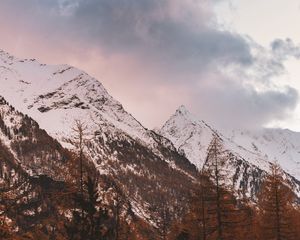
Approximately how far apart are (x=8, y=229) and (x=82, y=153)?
16.9 meters

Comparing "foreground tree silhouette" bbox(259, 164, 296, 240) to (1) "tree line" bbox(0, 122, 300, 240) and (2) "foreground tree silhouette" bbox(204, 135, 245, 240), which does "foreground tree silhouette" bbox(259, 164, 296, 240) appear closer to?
(1) "tree line" bbox(0, 122, 300, 240)

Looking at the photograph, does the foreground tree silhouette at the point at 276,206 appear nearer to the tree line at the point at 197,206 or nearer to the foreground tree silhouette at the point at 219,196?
the tree line at the point at 197,206

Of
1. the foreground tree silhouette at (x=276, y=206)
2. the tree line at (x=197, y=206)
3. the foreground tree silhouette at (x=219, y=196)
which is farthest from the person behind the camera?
the foreground tree silhouette at (x=276, y=206)

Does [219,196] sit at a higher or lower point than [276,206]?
lower

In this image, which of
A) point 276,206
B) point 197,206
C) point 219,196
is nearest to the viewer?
point 219,196

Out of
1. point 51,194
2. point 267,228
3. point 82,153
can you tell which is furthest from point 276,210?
point 51,194

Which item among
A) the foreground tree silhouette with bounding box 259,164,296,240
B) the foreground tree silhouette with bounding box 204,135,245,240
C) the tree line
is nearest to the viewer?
the tree line

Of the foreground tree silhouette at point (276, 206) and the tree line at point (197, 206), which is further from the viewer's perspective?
the foreground tree silhouette at point (276, 206)

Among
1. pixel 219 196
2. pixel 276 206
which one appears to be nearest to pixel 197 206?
pixel 219 196

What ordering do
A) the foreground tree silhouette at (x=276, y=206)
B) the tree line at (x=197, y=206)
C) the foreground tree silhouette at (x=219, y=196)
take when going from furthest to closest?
1. the foreground tree silhouette at (x=276, y=206)
2. the foreground tree silhouette at (x=219, y=196)
3. the tree line at (x=197, y=206)

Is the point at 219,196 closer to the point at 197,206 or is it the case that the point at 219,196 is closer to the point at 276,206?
the point at 197,206

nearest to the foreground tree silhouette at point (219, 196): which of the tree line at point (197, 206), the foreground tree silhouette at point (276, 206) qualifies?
the tree line at point (197, 206)

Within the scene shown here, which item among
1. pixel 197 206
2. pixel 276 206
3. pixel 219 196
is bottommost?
pixel 197 206

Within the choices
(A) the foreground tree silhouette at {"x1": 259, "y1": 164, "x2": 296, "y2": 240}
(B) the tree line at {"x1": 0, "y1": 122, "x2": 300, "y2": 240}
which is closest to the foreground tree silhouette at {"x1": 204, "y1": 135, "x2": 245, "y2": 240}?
(B) the tree line at {"x1": 0, "y1": 122, "x2": 300, "y2": 240}
